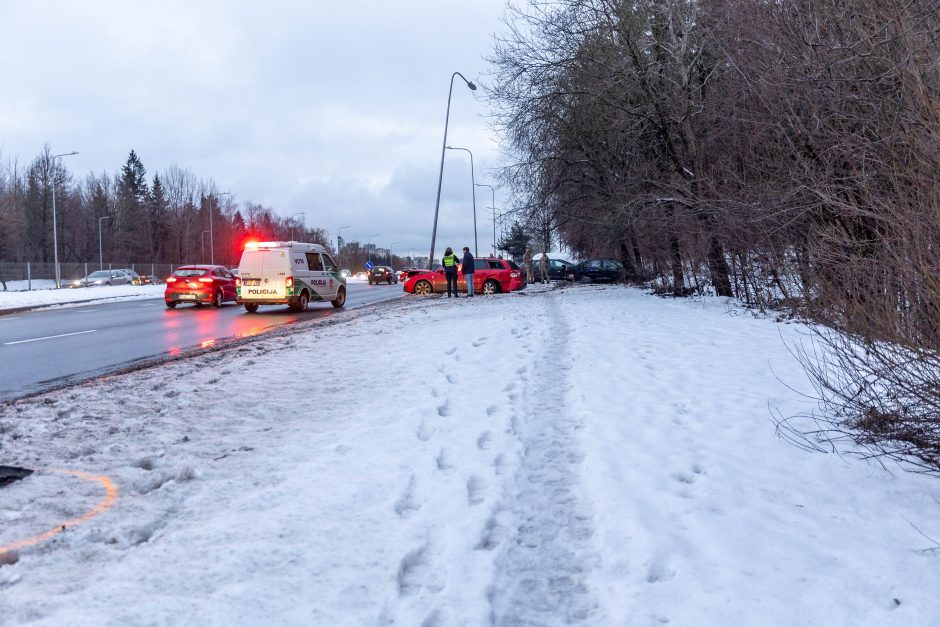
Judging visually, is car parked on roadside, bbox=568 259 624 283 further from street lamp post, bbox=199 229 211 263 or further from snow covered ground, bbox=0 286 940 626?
street lamp post, bbox=199 229 211 263

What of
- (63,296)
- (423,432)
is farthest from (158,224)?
(423,432)

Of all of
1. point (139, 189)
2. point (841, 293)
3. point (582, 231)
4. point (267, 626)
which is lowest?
point (267, 626)

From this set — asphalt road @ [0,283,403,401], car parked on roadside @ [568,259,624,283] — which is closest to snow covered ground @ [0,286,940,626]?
asphalt road @ [0,283,403,401]

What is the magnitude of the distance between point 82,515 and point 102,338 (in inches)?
449

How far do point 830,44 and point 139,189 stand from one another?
367 ft

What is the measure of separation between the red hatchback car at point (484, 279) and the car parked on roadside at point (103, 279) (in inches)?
1120

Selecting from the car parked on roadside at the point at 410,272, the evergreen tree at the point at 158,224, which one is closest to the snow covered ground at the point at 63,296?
the car parked on roadside at the point at 410,272

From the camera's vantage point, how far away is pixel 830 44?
7.65m

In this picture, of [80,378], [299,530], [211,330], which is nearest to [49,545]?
[299,530]

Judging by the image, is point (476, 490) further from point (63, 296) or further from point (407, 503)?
point (63, 296)

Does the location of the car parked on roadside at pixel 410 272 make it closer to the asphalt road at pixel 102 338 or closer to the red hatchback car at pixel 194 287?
the red hatchback car at pixel 194 287

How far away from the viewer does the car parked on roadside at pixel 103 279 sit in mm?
46562

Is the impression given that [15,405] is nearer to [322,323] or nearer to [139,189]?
[322,323]

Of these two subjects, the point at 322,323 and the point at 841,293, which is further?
the point at 322,323
